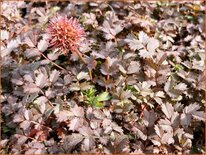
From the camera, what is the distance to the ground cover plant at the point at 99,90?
175 cm

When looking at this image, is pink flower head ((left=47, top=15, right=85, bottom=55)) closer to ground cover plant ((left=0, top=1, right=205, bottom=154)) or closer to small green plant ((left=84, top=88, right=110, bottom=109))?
ground cover plant ((left=0, top=1, right=205, bottom=154))

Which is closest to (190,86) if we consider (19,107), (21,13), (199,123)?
(199,123)

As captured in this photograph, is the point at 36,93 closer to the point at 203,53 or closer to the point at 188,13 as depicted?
the point at 203,53

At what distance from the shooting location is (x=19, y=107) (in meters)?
1.87

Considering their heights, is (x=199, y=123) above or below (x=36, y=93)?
below

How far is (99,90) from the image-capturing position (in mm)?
2039

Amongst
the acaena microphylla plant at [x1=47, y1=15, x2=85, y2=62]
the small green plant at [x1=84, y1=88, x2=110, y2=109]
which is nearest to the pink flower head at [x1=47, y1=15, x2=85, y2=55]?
the acaena microphylla plant at [x1=47, y1=15, x2=85, y2=62]

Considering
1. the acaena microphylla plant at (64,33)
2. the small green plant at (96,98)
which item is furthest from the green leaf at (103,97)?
the acaena microphylla plant at (64,33)

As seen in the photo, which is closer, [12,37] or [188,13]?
[12,37]

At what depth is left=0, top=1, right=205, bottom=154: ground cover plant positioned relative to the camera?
1.75 meters

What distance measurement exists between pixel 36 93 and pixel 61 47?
26cm

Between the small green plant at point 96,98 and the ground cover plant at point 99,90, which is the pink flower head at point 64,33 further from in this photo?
the small green plant at point 96,98

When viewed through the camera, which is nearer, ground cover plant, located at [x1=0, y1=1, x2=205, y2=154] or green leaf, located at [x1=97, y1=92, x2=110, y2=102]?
ground cover plant, located at [x1=0, y1=1, x2=205, y2=154]

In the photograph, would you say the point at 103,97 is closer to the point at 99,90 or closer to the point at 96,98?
the point at 96,98
